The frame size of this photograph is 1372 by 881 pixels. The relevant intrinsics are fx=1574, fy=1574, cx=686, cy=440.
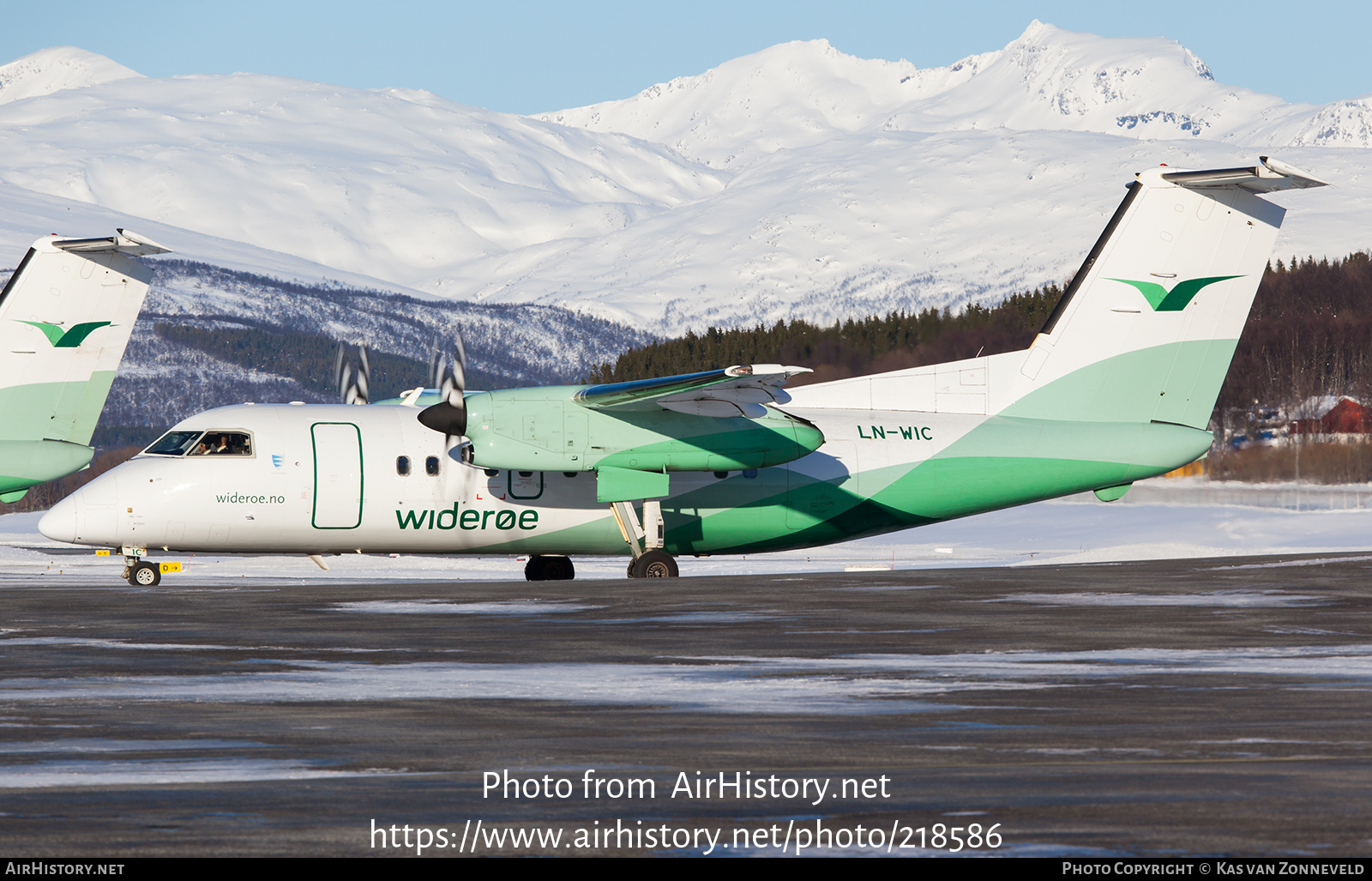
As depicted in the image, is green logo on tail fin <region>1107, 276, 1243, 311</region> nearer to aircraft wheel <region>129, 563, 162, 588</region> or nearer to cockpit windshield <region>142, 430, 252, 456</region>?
cockpit windshield <region>142, 430, 252, 456</region>

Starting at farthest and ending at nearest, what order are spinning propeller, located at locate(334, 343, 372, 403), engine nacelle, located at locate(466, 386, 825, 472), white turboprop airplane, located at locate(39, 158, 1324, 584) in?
spinning propeller, located at locate(334, 343, 372, 403)
white turboprop airplane, located at locate(39, 158, 1324, 584)
engine nacelle, located at locate(466, 386, 825, 472)

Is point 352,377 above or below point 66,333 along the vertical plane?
below

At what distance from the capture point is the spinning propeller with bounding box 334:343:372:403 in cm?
3039

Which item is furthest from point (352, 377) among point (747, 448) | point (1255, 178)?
point (1255, 178)

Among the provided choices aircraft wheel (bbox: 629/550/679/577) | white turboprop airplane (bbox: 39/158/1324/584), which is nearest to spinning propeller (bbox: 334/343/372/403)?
white turboprop airplane (bbox: 39/158/1324/584)

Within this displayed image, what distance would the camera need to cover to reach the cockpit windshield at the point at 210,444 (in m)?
25.3

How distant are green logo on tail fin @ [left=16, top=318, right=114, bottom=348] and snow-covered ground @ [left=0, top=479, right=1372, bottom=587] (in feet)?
13.9

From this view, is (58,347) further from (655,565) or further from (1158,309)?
(1158,309)

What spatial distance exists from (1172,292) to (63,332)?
19.6m

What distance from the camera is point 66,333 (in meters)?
28.3

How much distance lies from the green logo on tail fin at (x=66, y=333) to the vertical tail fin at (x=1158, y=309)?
16.5 metres

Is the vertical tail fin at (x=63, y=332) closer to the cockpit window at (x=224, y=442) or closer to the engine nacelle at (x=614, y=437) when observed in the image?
the cockpit window at (x=224, y=442)

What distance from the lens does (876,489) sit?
26.6 meters
